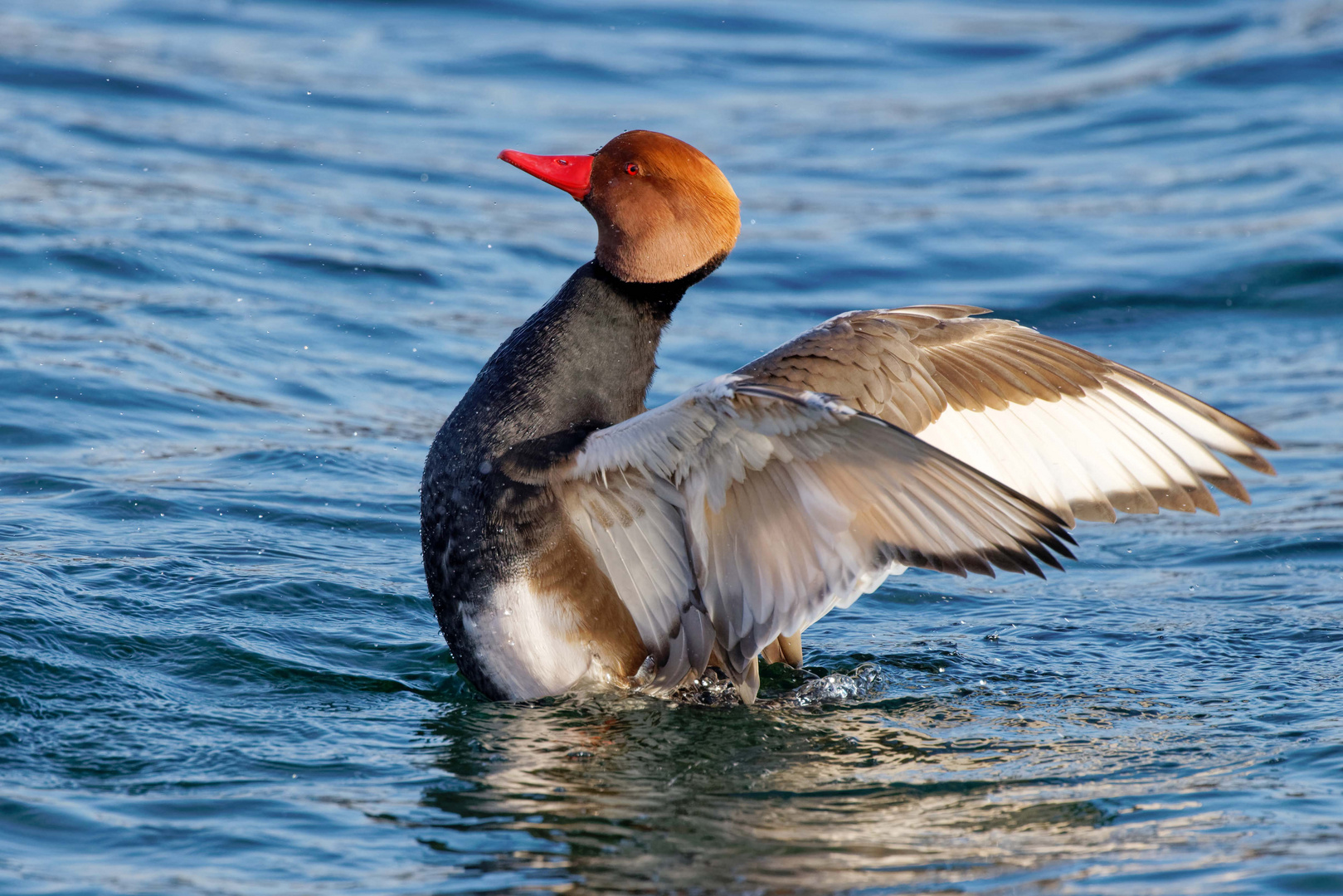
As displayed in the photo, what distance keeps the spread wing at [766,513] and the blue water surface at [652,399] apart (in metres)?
0.41

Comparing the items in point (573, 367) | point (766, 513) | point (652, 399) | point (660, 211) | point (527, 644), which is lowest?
point (527, 644)

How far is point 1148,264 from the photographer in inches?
412

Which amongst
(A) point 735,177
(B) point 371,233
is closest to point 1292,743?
(B) point 371,233

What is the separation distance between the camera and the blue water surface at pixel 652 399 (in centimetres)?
373

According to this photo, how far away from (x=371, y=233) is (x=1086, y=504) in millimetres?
6553

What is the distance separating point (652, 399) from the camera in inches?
321

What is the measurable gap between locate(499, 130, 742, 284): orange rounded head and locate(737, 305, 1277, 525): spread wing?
1.94ft

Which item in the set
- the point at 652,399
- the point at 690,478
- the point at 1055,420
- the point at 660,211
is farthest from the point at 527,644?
the point at 652,399

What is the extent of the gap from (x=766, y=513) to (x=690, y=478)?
0.22 metres

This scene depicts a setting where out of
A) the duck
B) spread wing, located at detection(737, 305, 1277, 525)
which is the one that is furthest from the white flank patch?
spread wing, located at detection(737, 305, 1277, 525)

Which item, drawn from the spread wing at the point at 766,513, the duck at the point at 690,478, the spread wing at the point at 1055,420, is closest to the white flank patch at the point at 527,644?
the duck at the point at 690,478

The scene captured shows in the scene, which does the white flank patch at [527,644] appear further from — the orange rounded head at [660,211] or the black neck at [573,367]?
the orange rounded head at [660,211]

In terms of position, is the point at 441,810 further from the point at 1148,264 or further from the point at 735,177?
the point at 735,177

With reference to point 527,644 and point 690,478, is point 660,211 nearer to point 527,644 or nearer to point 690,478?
point 690,478
